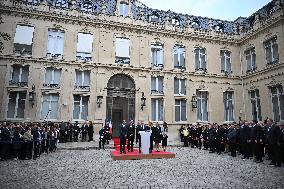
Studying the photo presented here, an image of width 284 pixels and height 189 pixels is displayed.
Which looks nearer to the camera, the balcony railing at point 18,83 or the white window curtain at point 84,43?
the balcony railing at point 18,83

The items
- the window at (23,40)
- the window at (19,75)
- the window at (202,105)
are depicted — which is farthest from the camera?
the window at (202,105)

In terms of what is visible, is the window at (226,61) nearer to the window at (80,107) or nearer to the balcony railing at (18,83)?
the window at (80,107)

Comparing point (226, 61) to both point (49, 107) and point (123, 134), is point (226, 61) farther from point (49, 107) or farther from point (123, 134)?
point (49, 107)

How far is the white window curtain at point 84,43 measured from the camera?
21.2m

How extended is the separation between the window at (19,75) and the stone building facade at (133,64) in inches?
2.9

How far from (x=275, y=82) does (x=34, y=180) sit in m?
20.3

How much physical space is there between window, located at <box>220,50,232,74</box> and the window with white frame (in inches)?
87.0

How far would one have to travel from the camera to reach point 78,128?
19.1 metres

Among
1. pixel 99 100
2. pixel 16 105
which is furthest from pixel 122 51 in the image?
pixel 16 105

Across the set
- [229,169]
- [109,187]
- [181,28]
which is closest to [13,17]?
[181,28]

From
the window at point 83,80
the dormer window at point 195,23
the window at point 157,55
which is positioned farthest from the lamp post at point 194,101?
the window at point 83,80

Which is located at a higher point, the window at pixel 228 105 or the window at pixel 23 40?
the window at pixel 23 40

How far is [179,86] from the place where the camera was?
23.3 m

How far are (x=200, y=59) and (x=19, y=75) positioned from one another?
17654 millimetres
